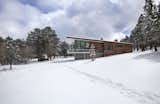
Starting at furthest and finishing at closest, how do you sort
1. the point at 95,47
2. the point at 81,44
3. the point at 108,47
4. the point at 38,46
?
1. the point at 38,46
2. the point at 108,47
3. the point at 95,47
4. the point at 81,44

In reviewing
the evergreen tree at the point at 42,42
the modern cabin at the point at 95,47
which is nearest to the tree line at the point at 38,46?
the evergreen tree at the point at 42,42

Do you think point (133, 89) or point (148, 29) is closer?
point (133, 89)

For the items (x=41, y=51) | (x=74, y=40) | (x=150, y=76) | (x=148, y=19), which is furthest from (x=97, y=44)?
(x=150, y=76)

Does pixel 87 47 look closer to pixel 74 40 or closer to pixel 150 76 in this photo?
pixel 74 40

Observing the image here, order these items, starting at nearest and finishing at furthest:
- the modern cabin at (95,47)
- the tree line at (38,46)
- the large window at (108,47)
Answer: the modern cabin at (95,47) < the large window at (108,47) < the tree line at (38,46)

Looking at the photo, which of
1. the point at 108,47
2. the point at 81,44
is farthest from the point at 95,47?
the point at 81,44

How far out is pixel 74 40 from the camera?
40750 mm

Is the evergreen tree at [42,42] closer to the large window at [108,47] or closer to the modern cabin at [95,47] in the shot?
the modern cabin at [95,47]

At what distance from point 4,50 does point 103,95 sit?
45231 millimetres

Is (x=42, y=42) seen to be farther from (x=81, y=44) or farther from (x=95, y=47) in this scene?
(x=95, y=47)

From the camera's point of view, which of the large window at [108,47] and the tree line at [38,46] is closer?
the large window at [108,47]

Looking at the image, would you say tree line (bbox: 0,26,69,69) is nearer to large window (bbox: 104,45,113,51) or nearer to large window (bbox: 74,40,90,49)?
large window (bbox: 74,40,90,49)

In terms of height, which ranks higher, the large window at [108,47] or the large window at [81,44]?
the large window at [81,44]

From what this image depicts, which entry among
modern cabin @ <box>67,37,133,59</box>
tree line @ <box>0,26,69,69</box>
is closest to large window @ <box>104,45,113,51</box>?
modern cabin @ <box>67,37,133,59</box>
